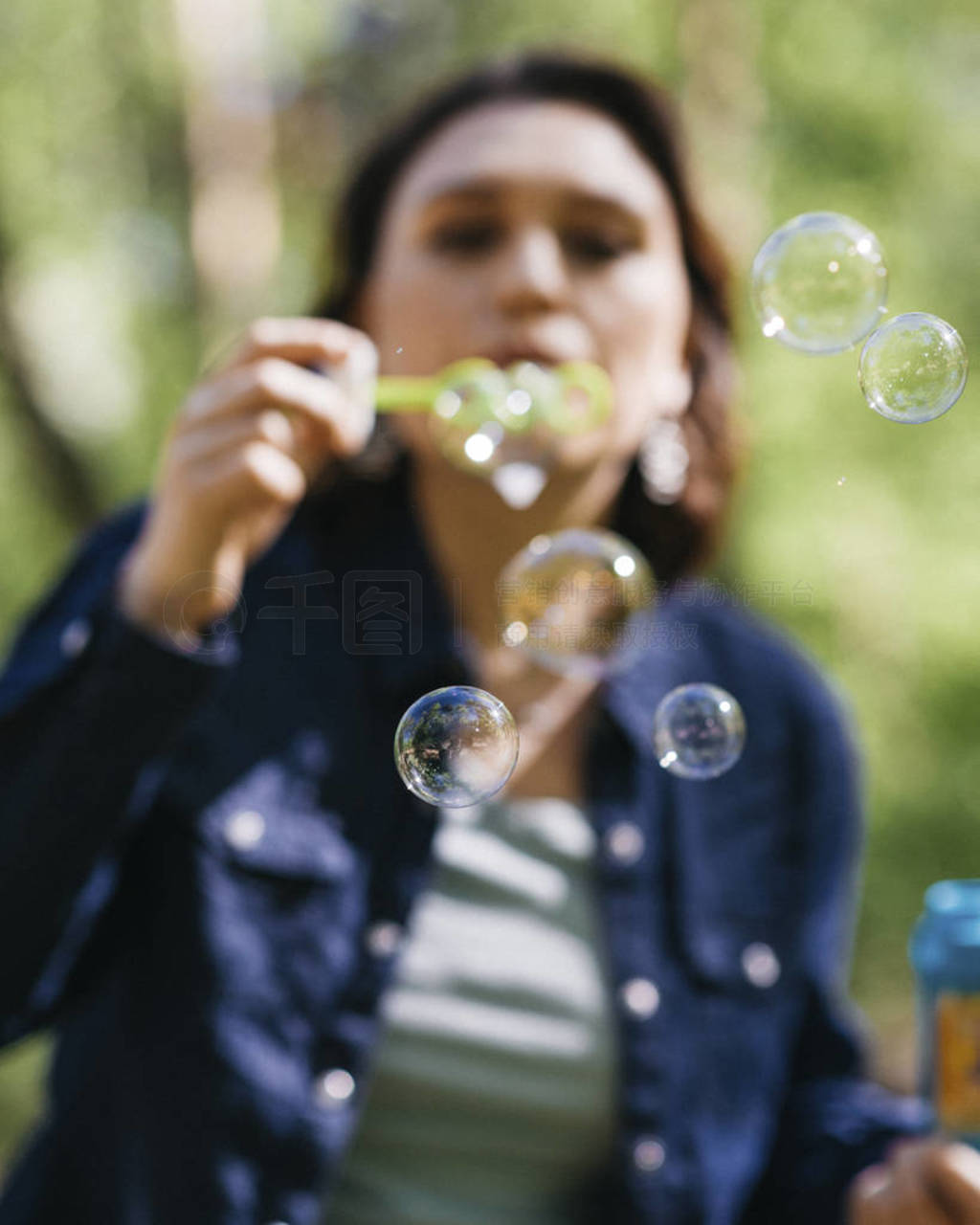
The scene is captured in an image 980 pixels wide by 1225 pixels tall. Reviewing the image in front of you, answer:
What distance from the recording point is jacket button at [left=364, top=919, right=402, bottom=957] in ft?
3.84

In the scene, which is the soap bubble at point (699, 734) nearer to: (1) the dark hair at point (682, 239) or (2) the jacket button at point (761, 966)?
(2) the jacket button at point (761, 966)

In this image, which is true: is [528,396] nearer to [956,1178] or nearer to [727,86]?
[956,1178]

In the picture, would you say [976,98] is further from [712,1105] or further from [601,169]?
[712,1105]

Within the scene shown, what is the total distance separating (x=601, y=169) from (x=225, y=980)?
0.80 m

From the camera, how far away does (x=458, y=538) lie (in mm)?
1368

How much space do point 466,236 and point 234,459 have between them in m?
0.34

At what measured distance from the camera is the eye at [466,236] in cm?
123

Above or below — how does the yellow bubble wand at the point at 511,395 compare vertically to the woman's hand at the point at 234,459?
above

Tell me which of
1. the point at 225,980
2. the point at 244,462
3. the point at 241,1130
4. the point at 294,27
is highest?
the point at 294,27

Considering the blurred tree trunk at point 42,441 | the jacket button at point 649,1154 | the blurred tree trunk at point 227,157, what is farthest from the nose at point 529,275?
the blurred tree trunk at point 227,157

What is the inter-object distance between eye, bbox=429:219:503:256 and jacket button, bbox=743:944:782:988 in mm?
690

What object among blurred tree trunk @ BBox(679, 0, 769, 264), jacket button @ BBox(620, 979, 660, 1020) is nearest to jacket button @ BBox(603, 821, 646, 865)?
jacket button @ BBox(620, 979, 660, 1020)

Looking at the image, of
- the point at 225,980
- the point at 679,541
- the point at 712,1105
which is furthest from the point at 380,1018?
the point at 679,541

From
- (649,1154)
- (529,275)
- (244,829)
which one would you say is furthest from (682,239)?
(649,1154)
